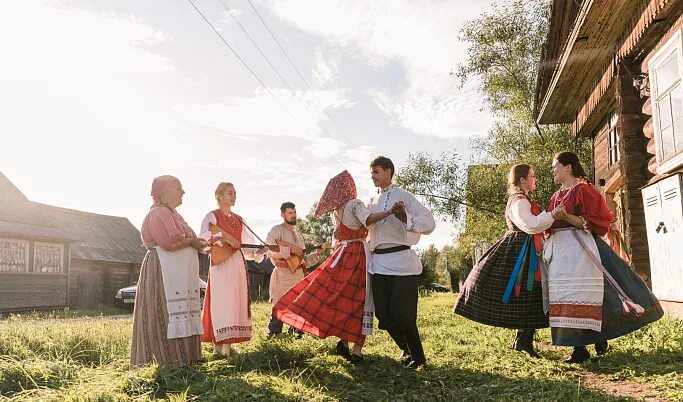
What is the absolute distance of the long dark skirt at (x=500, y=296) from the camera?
18.0 feet

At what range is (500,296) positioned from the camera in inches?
221

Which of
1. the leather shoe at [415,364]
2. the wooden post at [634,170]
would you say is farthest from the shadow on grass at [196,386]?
the wooden post at [634,170]

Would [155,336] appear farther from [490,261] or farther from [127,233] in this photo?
[127,233]

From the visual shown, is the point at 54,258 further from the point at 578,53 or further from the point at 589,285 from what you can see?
the point at 589,285

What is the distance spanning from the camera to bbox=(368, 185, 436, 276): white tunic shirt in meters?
5.32

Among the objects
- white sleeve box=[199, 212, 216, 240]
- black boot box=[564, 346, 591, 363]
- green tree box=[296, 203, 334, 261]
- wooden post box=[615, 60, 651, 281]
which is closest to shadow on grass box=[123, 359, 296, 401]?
white sleeve box=[199, 212, 216, 240]

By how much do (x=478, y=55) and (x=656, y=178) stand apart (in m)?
14.2

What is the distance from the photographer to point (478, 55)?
819 inches

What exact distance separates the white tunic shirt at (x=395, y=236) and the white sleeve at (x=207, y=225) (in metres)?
1.78

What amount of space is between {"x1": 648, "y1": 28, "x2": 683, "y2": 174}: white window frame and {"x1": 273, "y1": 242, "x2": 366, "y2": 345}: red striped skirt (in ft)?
12.5

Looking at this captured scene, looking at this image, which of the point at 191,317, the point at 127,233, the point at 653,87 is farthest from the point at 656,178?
the point at 127,233

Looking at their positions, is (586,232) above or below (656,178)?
below

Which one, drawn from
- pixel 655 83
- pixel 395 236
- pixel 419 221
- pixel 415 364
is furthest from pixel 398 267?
pixel 655 83

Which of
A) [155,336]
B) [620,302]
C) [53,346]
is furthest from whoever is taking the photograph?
[53,346]
